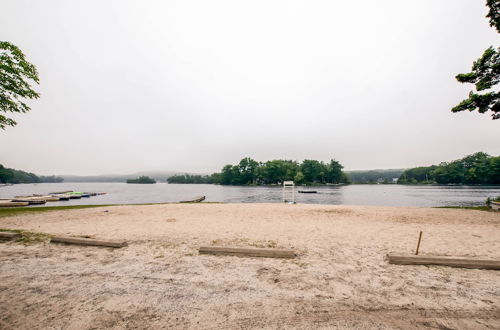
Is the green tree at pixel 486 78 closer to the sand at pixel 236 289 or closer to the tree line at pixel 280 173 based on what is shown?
the sand at pixel 236 289

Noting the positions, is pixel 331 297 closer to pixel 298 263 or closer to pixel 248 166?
pixel 298 263

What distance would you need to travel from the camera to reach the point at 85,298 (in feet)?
12.2

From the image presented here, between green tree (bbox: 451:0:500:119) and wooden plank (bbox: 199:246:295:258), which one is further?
green tree (bbox: 451:0:500:119)

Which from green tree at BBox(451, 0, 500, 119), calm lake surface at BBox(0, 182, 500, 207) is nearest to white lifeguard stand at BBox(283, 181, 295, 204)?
calm lake surface at BBox(0, 182, 500, 207)

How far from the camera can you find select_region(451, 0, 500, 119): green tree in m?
11.6

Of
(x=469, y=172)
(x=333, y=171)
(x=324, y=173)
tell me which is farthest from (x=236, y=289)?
(x=469, y=172)

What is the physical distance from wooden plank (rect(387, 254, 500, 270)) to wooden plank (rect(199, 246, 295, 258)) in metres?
2.66

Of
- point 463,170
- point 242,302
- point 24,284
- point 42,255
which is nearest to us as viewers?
point 242,302

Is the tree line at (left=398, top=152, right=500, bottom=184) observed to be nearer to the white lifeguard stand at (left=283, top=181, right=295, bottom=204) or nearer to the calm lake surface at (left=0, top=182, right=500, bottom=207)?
the calm lake surface at (left=0, top=182, right=500, bottom=207)

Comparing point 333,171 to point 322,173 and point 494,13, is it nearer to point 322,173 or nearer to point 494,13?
point 322,173

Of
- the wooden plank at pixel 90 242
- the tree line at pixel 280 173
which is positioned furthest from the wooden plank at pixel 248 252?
the tree line at pixel 280 173

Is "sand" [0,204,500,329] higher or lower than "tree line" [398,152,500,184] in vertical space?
lower

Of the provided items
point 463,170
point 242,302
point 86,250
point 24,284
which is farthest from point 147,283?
point 463,170

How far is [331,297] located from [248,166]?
158m
